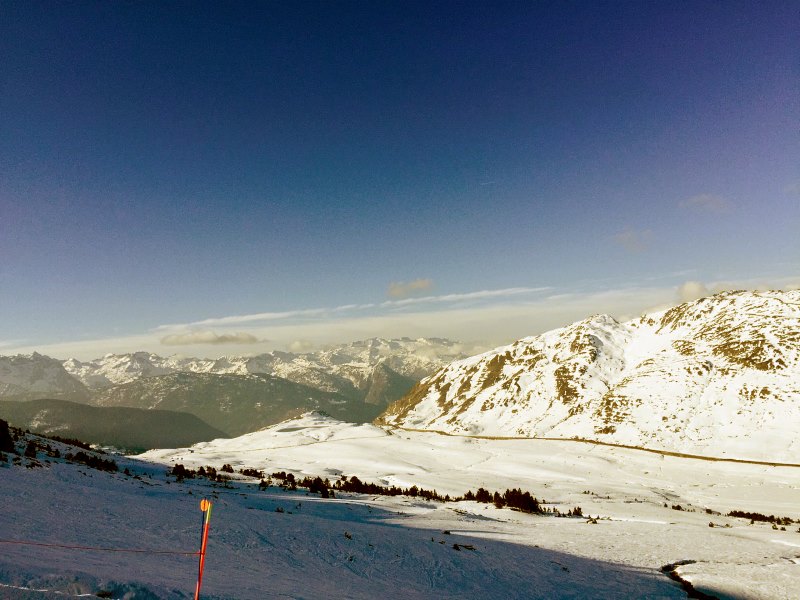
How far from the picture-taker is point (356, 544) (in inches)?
612

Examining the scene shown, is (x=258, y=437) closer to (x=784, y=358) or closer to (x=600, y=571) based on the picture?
(x=600, y=571)

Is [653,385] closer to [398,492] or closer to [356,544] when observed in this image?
[398,492]

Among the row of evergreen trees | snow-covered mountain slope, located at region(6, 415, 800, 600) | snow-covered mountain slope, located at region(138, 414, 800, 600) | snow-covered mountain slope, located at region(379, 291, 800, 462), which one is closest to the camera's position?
snow-covered mountain slope, located at region(6, 415, 800, 600)

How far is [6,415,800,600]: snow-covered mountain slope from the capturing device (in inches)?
373

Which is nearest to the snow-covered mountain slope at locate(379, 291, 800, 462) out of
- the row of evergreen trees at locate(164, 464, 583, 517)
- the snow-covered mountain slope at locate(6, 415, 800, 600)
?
the snow-covered mountain slope at locate(6, 415, 800, 600)

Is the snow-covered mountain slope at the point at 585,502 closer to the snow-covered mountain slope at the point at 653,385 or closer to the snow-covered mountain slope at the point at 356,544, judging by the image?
the snow-covered mountain slope at the point at 356,544

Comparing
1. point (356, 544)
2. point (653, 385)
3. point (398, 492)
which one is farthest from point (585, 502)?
point (653, 385)

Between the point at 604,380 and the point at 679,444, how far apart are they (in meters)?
44.6

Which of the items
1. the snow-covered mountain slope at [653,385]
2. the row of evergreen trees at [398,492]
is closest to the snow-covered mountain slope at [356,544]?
the row of evergreen trees at [398,492]

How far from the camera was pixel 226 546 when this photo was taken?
13023 mm

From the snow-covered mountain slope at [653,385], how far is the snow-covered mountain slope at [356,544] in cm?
5213

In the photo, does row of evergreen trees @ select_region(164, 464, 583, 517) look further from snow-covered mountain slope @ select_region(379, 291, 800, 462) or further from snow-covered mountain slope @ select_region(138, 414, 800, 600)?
snow-covered mountain slope @ select_region(379, 291, 800, 462)

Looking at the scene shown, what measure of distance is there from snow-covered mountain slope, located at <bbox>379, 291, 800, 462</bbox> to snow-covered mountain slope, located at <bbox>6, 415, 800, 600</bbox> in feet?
171

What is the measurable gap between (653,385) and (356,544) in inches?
4035
